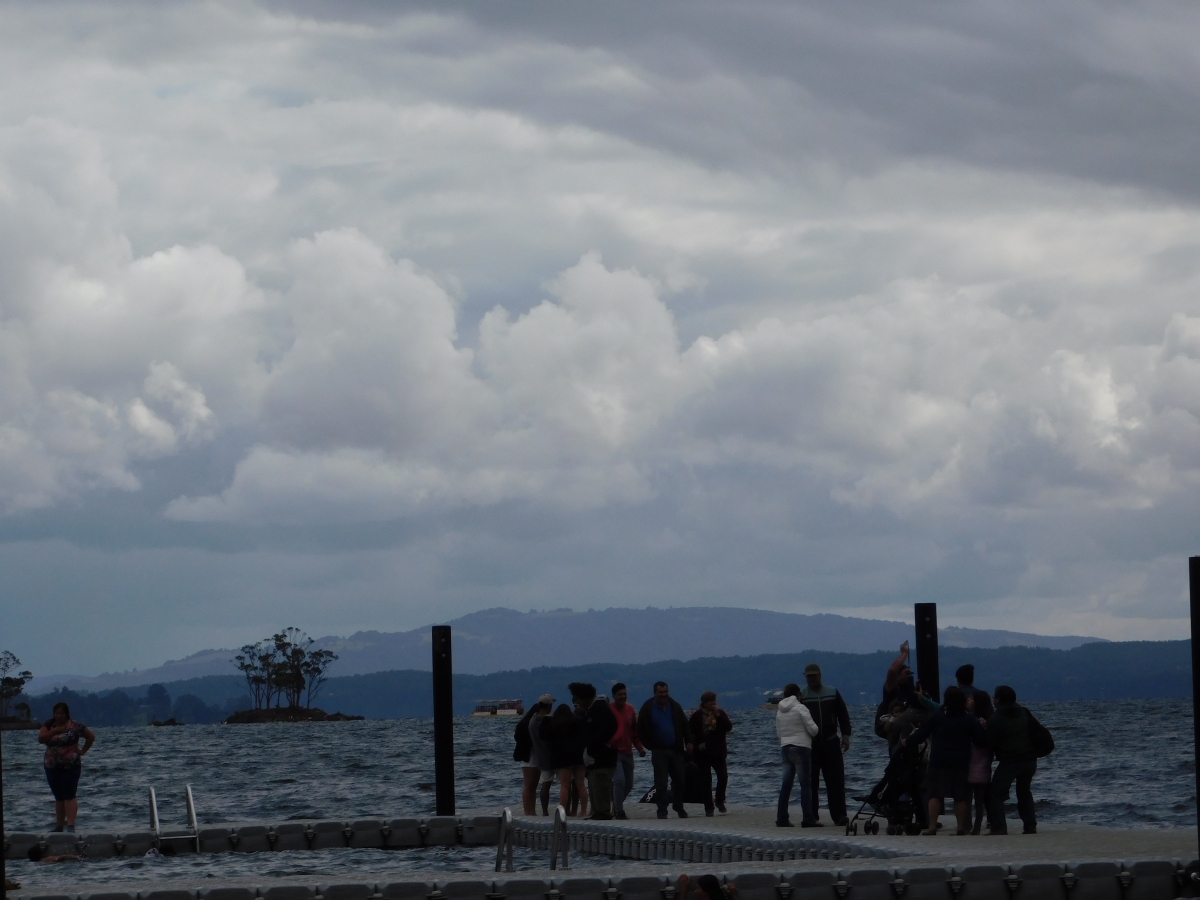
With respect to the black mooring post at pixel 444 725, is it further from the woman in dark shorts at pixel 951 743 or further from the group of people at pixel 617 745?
the woman in dark shorts at pixel 951 743

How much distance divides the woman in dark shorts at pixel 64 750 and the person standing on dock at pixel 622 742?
6487mm

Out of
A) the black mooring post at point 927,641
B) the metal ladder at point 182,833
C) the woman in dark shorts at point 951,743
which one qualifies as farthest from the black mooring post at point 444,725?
the woman in dark shorts at point 951,743

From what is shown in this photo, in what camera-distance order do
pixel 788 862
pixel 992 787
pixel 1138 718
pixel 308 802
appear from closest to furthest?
pixel 788 862 < pixel 992 787 < pixel 308 802 < pixel 1138 718

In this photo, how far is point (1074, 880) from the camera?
1502cm

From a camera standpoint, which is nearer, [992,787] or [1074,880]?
[1074,880]

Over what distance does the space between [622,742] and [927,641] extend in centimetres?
485

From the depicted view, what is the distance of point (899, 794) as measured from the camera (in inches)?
757

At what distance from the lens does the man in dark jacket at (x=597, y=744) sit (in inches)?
838

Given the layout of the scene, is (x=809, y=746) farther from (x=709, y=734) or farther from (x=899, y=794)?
(x=709, y=734)

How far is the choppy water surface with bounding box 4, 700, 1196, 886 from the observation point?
74.5 ft

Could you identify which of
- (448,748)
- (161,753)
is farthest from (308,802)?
(161,753)

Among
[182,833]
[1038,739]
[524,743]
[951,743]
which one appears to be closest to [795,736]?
[951,743]

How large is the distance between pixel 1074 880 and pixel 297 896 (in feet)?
22.0

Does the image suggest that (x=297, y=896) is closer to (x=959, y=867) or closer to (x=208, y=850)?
(x=959, y=867)
